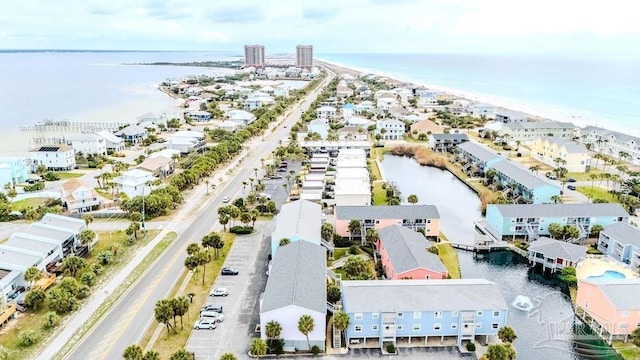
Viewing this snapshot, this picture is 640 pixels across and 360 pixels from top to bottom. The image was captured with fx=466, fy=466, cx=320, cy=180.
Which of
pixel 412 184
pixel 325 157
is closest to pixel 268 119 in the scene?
pixel 325 157

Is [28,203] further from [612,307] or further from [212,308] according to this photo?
[612,307]

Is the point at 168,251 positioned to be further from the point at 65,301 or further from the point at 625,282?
the point at 625,282

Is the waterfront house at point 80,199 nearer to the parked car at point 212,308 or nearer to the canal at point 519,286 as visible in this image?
the parked car at point 212,308

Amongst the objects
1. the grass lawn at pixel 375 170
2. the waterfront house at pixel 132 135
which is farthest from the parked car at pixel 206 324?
the waterfront house at pixel 132 135

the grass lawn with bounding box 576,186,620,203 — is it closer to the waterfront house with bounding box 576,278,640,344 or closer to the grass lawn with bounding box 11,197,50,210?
the waterfront house with bounding box 576,278,640,344

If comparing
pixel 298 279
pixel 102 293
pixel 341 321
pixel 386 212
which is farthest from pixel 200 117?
pixel 341 321
